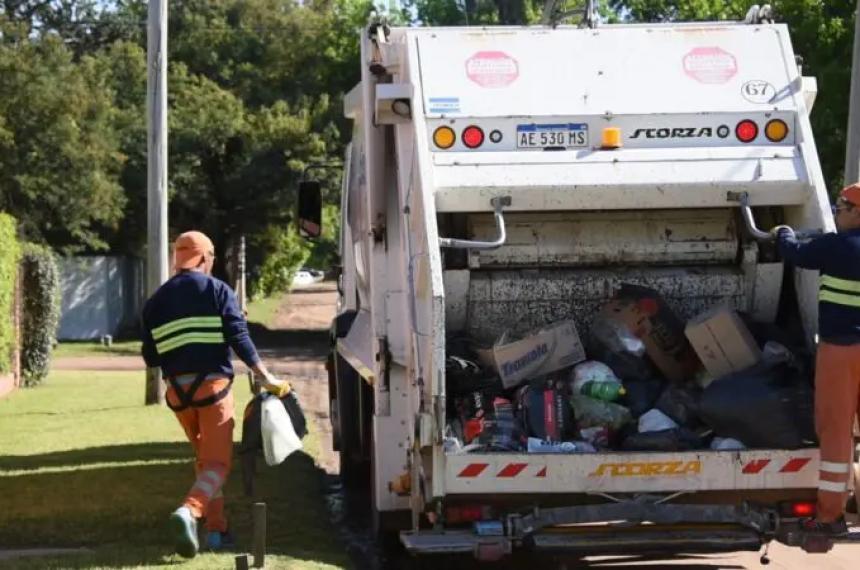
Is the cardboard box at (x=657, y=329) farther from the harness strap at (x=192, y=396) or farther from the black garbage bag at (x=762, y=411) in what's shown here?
the harness strap at (x=192, y=396)

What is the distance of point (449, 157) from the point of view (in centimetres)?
725

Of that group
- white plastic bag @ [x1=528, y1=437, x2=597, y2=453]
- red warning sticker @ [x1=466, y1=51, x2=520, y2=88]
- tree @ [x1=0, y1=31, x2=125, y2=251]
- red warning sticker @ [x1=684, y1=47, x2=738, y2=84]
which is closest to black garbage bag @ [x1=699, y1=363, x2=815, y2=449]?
white plastic bag @ [x1=528, y1=437, x2=597, y2=453]

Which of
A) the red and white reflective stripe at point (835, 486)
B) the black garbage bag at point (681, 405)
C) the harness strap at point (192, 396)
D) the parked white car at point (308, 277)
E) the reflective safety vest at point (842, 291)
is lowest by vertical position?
the red and white reflective stripe at point (835, 486)

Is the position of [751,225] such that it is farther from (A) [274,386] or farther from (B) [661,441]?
(A) [274,386]

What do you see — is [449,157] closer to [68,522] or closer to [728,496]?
[728,496]

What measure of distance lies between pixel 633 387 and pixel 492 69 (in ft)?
5.96

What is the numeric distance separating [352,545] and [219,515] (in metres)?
1.23

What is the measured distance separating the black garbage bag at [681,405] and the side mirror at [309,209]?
4572 mm

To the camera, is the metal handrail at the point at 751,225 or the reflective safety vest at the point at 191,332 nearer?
the metal handrail at the point at 751,225

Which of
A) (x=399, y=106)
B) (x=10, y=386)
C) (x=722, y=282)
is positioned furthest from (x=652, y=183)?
(x=10, y=386)

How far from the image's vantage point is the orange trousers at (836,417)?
21.9 ft

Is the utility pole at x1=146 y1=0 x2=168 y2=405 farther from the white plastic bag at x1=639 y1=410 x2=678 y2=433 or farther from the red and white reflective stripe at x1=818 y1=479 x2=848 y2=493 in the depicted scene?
the red and white reflective stripe at x1=818 y1=479 x2=848 y2=493

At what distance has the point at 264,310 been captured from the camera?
1912 inches

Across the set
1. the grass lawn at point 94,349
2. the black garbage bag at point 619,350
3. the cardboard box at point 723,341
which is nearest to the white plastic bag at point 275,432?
the black garbage bag at point 619,350
